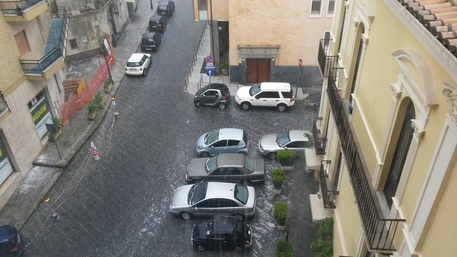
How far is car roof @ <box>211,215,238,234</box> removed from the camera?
15.0m

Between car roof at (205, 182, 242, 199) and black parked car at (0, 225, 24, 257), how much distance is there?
7722 mm

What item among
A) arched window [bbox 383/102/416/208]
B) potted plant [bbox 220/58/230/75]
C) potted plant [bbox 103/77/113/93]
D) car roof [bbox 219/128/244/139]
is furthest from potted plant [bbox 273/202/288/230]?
potted plant [bbox 103/77/113/93]

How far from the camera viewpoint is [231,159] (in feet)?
59.9

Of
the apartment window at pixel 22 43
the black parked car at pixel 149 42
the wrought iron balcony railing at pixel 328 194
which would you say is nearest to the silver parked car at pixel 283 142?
the wrought iron balcony railing at pixel 328 194

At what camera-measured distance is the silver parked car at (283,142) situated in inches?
758

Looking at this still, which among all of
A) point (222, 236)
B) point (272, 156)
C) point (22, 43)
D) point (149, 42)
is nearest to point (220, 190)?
point (222, 236)

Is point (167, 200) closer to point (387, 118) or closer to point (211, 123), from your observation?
point (211, 123)

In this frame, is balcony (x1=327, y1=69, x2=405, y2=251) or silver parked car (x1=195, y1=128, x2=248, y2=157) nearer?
balcony (x1=327, y1=69, x2=405, y2=251)

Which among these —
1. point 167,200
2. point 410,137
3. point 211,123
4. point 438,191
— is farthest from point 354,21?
point 211,123

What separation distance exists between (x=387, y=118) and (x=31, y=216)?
51.6 ft

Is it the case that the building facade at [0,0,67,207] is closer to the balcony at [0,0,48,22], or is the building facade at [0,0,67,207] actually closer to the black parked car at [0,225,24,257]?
the balcony at [0,0,48,22]

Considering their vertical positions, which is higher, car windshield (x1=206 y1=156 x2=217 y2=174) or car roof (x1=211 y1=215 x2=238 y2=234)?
car windshield (x1=206 y1=156 x2=217 y2=174)

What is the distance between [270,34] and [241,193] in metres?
12.2

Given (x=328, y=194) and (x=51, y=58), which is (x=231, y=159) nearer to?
(x=328, y=194)
